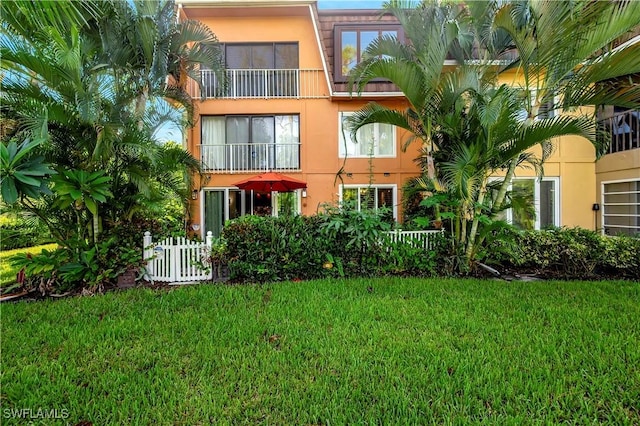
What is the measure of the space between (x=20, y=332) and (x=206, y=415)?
3187mm

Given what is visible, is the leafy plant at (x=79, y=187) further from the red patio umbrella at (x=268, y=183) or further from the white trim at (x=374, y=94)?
the white trim at (x=374, y=94)

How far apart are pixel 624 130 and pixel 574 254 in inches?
202

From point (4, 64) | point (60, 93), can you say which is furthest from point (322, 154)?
point (4, 64)

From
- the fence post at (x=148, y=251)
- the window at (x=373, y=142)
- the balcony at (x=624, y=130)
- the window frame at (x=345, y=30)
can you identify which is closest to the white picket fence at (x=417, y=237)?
the fence post at (x=148, y=251)

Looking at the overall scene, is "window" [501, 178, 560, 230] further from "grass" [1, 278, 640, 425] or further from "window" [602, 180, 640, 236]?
"grass" [1, 278, 640, 425]

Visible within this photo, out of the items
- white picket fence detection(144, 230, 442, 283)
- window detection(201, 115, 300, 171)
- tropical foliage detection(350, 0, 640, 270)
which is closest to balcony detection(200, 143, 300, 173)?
window detection(201, 115, 300, 171)

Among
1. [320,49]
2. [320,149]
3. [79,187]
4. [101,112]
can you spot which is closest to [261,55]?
[320,49]

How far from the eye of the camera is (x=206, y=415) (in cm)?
216

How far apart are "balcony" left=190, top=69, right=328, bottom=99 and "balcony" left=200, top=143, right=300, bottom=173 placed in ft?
5.95

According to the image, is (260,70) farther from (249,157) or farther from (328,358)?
(328,358)

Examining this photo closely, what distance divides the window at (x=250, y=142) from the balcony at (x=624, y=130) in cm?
924

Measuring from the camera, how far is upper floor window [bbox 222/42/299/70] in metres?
10.8

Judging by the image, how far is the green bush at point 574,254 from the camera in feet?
20.5

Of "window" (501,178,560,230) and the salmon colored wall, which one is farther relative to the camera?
the salmon colored wall
